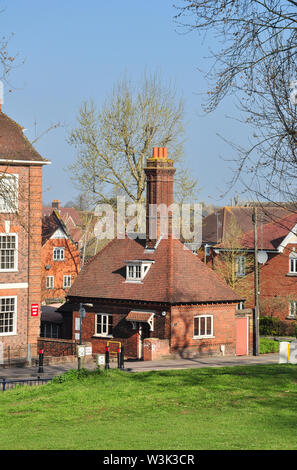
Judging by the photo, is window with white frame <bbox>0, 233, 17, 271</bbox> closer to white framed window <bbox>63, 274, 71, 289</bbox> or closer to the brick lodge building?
the brick lodge building

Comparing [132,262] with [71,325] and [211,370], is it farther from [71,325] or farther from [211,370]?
[211,370]

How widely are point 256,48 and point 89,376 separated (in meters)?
8.73

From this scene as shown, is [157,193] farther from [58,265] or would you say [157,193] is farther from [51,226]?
[58,265]

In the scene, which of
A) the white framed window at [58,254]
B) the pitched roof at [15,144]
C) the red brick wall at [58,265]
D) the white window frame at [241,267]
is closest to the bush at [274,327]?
the white window frame at [241,267]

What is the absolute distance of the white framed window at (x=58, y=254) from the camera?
64688mm

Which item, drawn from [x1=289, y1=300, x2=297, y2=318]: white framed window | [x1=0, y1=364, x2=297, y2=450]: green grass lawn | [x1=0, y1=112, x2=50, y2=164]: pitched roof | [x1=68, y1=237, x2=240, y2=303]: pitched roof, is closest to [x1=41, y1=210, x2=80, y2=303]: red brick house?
[x1=289, y1=300, x2=297, y2=318]: white framed window

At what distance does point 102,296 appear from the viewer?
39.8m

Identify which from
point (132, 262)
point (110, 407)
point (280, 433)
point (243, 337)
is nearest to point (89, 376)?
point (110, 407)

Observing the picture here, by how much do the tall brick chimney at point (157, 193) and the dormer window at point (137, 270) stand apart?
1.32 meters

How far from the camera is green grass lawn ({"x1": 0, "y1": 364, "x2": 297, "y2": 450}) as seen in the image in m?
11.9

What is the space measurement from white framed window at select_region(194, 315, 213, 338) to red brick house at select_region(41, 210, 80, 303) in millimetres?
25863

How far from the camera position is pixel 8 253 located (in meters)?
37.4

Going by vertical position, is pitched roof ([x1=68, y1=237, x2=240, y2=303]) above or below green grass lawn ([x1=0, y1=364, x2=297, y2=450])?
above

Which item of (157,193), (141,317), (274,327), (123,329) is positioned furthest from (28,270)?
(274,327)
